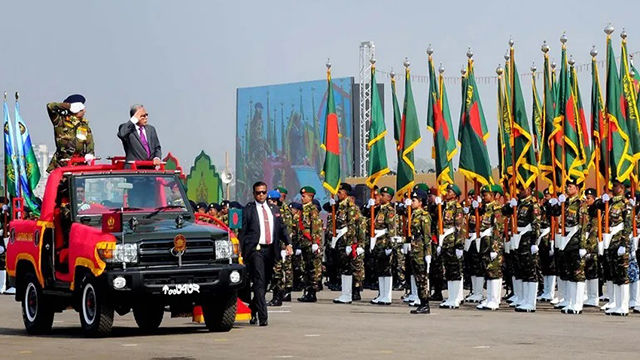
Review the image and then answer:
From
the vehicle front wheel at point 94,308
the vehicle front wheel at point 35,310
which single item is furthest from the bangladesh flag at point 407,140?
the vehicle front wheel at point 94,308

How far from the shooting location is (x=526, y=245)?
22.1m

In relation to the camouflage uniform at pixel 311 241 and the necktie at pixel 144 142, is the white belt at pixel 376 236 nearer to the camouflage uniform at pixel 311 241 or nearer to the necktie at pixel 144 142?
the camouflage uniform at pixel 311 241

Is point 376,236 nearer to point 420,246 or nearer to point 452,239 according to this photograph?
point 452,239

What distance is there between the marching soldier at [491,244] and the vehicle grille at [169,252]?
22.9 feet

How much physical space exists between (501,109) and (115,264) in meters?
11.7

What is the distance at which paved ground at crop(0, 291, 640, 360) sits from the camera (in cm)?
1378

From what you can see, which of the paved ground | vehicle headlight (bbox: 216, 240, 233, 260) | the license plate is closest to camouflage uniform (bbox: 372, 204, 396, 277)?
the paved ground

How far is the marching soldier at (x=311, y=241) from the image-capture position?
81.6ft

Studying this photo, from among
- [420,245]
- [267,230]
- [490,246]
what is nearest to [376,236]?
[490,246]

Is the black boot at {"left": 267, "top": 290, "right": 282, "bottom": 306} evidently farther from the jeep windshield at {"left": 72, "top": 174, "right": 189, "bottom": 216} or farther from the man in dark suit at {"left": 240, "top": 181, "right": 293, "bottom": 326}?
the jeep windshield at {"left": 72, "top": 174, "right": 189, "bottom": 216}

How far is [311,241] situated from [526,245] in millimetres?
5202

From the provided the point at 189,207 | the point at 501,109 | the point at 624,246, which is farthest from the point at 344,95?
the point at 189,207

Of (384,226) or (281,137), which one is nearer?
(384,226)

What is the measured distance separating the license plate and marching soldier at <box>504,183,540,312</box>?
7.32 m
